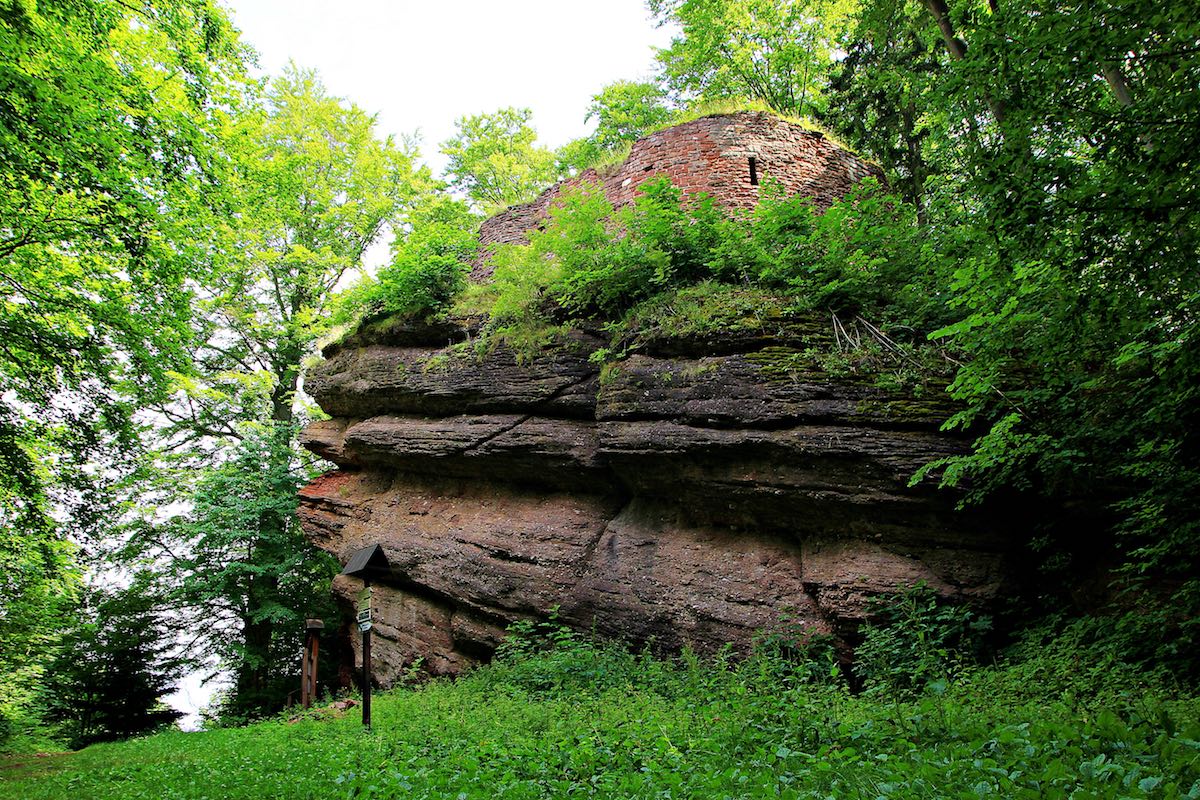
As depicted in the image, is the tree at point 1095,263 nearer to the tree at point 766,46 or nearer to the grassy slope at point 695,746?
the grassy slope at point 695,746

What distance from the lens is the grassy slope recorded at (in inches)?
112

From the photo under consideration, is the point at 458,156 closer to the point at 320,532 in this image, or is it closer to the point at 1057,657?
the point at 320,532

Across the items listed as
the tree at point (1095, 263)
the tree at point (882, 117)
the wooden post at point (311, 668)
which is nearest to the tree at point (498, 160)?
the tree at point (882, 117)

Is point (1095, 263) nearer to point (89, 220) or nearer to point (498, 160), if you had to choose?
point (89, 220)

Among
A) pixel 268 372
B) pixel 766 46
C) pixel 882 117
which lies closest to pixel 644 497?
pixel 882 117

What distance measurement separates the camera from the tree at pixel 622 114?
2058 cm

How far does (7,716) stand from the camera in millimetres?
14422

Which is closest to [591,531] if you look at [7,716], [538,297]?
[538,297]

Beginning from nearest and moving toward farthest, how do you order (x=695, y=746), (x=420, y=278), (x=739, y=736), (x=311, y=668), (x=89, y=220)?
(x=695, y=746)
(x=739, y=736)
(x=89, y=220)
(x=311, y=668)
(x=420, y=278)

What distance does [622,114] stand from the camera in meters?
20.9

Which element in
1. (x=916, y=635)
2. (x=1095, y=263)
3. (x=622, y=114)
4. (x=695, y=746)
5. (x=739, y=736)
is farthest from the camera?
(x=622, y=114)

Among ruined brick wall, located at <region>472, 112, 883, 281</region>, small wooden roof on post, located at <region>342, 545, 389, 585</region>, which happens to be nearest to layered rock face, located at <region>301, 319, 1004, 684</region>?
small wooden roof on post, located at <region>342, 545, 389, 585</region>

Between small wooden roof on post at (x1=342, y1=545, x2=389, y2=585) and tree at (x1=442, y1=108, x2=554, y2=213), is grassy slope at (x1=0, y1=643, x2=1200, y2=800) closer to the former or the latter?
small wooden roof on post at (x1=342, y1=545, x2=389, y2=585)

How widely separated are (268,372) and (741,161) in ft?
→ 44.6
